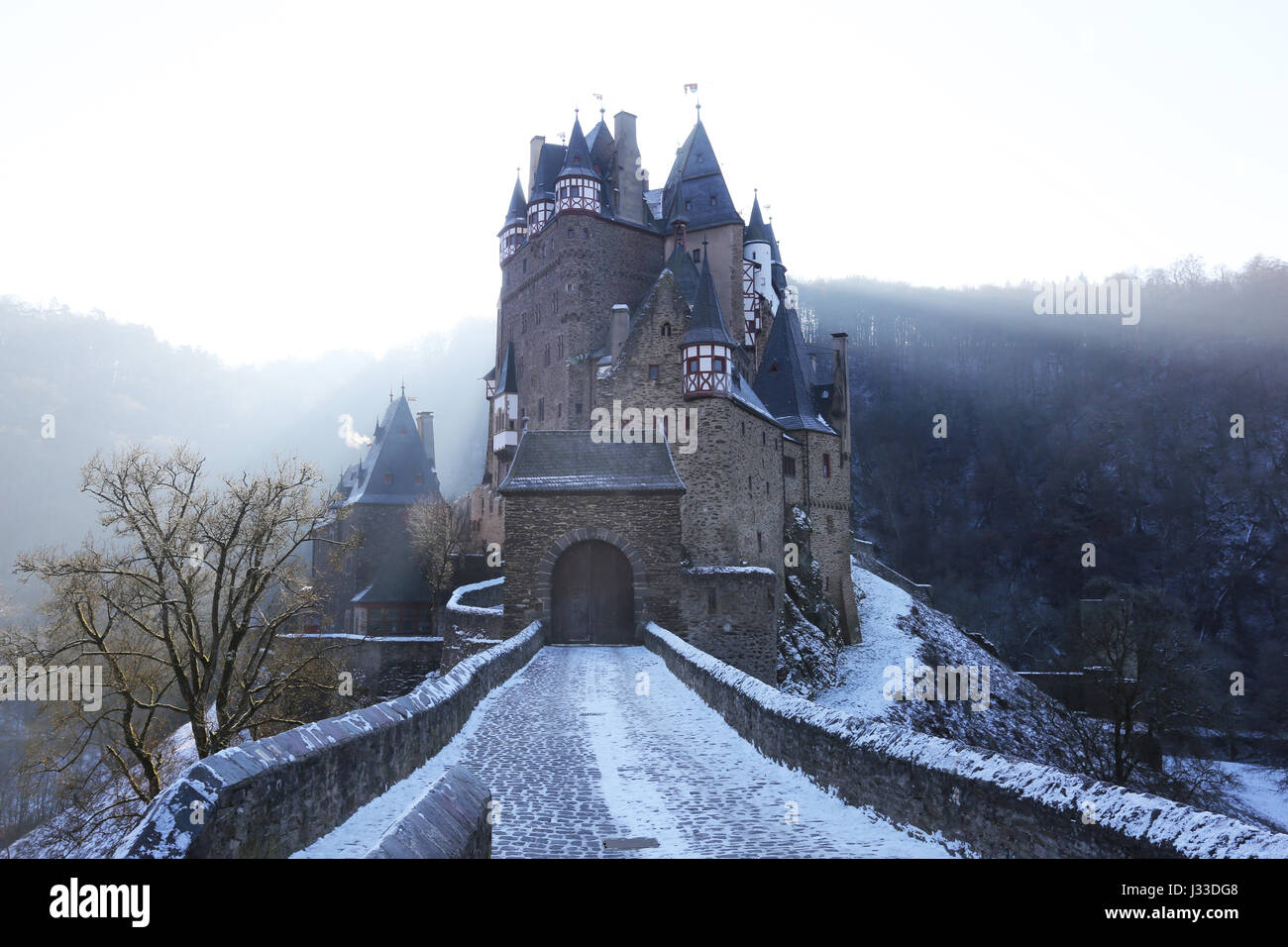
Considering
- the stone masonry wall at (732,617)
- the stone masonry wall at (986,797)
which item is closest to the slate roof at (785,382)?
the stone masonry wall at (732,617)

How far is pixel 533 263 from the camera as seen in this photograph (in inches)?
1785

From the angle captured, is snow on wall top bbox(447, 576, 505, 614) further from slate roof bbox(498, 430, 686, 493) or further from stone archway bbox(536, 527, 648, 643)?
slate roof bbox(498, 430, 686, 493)

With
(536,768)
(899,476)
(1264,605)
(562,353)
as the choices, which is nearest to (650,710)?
(536,768)

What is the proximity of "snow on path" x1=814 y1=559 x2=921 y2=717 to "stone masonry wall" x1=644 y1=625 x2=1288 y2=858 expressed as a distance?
20779 millimetres

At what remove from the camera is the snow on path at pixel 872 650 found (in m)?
33.1

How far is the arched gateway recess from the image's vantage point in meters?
22.8

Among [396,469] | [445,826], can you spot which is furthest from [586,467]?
[396,469]

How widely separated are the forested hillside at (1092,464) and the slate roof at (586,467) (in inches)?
1599

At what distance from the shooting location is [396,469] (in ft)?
161

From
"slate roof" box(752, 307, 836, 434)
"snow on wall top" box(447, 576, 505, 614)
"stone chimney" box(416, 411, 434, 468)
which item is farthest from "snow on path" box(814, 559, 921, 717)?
"stone chimney" box(416, 411, 434, 468)

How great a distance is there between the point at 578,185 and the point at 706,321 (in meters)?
14.2

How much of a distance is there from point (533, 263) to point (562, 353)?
6.90m
